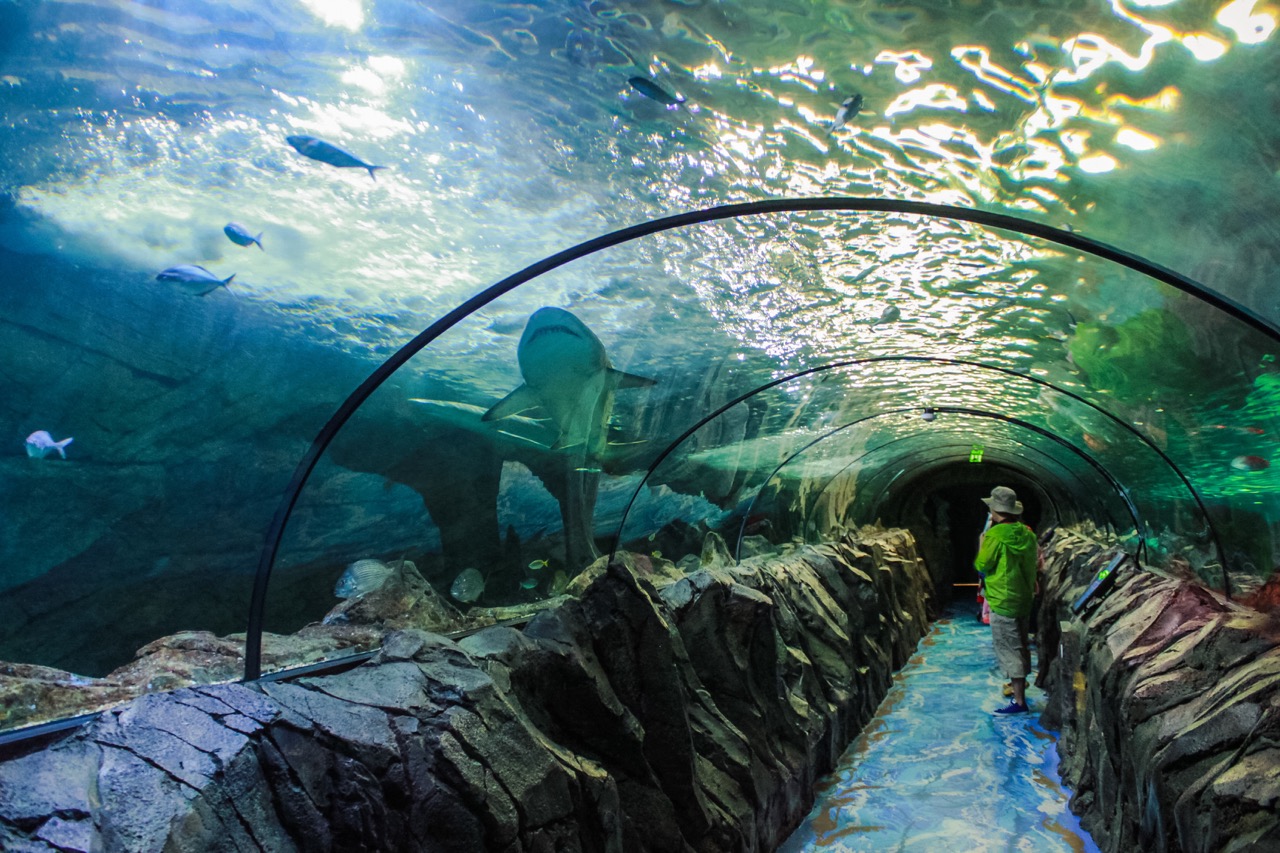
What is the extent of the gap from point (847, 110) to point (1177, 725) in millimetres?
4443

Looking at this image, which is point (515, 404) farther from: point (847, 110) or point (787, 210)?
point (847, 110)

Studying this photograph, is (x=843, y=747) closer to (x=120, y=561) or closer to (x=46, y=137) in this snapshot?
(x=120, y=561)

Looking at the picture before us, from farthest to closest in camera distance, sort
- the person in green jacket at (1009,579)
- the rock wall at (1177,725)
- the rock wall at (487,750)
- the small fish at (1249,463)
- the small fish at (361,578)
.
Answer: the person in green jacket at (1009,579)
the small fish at (1249,463)
the small fish at (361,578)
the rock wall at (1177,725)
the rock wall at (487,750)

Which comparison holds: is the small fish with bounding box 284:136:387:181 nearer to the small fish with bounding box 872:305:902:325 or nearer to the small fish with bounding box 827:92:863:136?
the small fish with bounding box 827:92:863:136

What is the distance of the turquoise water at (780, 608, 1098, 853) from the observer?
6.91m

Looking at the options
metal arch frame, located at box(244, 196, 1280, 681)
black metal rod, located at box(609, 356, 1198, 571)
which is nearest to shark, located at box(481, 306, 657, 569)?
black metal rod, located at box(609, 356, 1198, 571)

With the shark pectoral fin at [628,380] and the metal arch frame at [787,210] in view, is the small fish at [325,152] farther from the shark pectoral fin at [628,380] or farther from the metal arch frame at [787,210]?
the shark pectoral fin at [628,380]

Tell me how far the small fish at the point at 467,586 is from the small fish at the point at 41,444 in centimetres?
406

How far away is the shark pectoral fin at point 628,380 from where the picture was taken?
8.94 metres

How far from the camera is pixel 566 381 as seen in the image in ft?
28.3

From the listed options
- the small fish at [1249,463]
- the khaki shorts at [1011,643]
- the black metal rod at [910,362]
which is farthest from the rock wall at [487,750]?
the small fish at [1249,463]

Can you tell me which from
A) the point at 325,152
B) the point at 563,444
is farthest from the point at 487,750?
the point at 563,444

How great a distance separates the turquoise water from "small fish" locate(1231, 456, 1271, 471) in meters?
4.27

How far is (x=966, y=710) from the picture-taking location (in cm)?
1162
